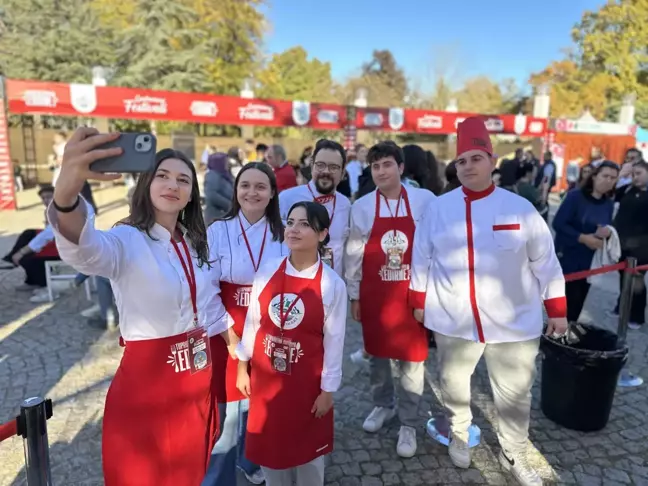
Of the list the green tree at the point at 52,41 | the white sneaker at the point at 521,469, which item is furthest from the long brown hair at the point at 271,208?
the green tree at the point at 52,41

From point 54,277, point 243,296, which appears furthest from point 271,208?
point 54,277

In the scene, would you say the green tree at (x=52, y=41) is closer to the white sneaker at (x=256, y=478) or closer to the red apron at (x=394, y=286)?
the red apron at (x=394, y=286)

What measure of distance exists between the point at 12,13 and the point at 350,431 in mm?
33215

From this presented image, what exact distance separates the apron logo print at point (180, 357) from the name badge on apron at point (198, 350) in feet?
0.07

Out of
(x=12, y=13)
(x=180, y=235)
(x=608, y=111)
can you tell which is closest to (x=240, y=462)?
(x=180, y=235)

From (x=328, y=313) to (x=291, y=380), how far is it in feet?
1.19

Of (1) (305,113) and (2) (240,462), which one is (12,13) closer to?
(1) (305,113)

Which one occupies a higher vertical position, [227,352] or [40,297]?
[227,352]

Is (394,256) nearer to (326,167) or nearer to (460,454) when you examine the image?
(326,167)

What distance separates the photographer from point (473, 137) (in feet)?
9.27

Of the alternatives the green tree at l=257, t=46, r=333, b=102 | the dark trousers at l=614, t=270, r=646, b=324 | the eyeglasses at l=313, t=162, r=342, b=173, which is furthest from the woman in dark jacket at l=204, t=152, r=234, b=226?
the green tree at l=257, t=46, r=333, b=102

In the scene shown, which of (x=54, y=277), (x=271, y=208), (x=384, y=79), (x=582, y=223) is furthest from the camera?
(x=384, y=79)

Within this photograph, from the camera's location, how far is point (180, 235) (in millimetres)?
2096

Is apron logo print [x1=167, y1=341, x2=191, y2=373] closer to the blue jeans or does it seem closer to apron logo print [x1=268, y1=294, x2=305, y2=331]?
apron logo print [x1=268, y1=294, x2=305, y2=331]
